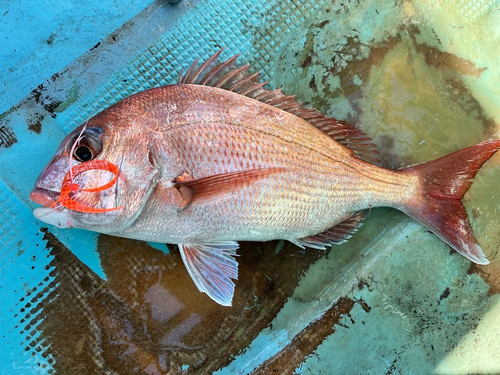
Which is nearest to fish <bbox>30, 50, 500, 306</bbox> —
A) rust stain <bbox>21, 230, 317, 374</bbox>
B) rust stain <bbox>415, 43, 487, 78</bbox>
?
rust stain <bbox>21, 230, 317, 374</bbox>

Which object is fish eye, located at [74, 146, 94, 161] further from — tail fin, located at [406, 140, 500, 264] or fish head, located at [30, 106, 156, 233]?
tail fin, located at [406, 140, 500, 264]

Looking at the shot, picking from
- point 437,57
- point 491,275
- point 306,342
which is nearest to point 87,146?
point 306,342

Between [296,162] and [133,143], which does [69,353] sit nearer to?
[133,143]

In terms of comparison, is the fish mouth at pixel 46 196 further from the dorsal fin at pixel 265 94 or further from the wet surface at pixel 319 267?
the dorsal fin at pixel 265 94

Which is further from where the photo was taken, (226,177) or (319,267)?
(319,267)

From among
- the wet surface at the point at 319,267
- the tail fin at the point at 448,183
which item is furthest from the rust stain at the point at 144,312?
the tail fin at the point at 448,183

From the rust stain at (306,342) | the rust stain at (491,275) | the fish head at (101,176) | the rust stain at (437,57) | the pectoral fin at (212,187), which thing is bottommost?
the rust stain at (491,275)

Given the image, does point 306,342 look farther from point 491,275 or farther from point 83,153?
point 83,153
